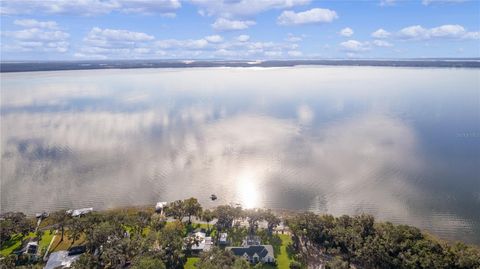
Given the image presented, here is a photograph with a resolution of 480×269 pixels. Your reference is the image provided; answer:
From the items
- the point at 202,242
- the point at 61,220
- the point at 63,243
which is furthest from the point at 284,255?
the point at 61,220

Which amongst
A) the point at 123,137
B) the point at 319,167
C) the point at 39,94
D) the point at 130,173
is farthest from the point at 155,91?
the point at 319,167

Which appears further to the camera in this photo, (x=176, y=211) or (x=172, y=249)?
(x=176, y=211)

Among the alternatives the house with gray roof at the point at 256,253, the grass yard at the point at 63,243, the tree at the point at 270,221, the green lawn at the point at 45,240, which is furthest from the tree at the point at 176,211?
the green lawn at the point at 45,240

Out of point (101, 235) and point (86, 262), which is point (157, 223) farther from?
point (86, 262)

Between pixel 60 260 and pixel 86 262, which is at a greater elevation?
pixel 86 262

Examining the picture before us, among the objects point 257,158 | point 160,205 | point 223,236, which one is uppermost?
point 257,158

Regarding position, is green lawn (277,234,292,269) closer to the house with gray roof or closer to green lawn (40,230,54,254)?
the house with gray roof

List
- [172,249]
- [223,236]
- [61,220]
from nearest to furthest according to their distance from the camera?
[172,249], [223,236], [61,220]

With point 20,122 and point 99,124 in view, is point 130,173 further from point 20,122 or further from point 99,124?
point 20,122

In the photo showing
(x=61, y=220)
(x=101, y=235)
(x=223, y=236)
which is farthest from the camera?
(x=61, y=220)
